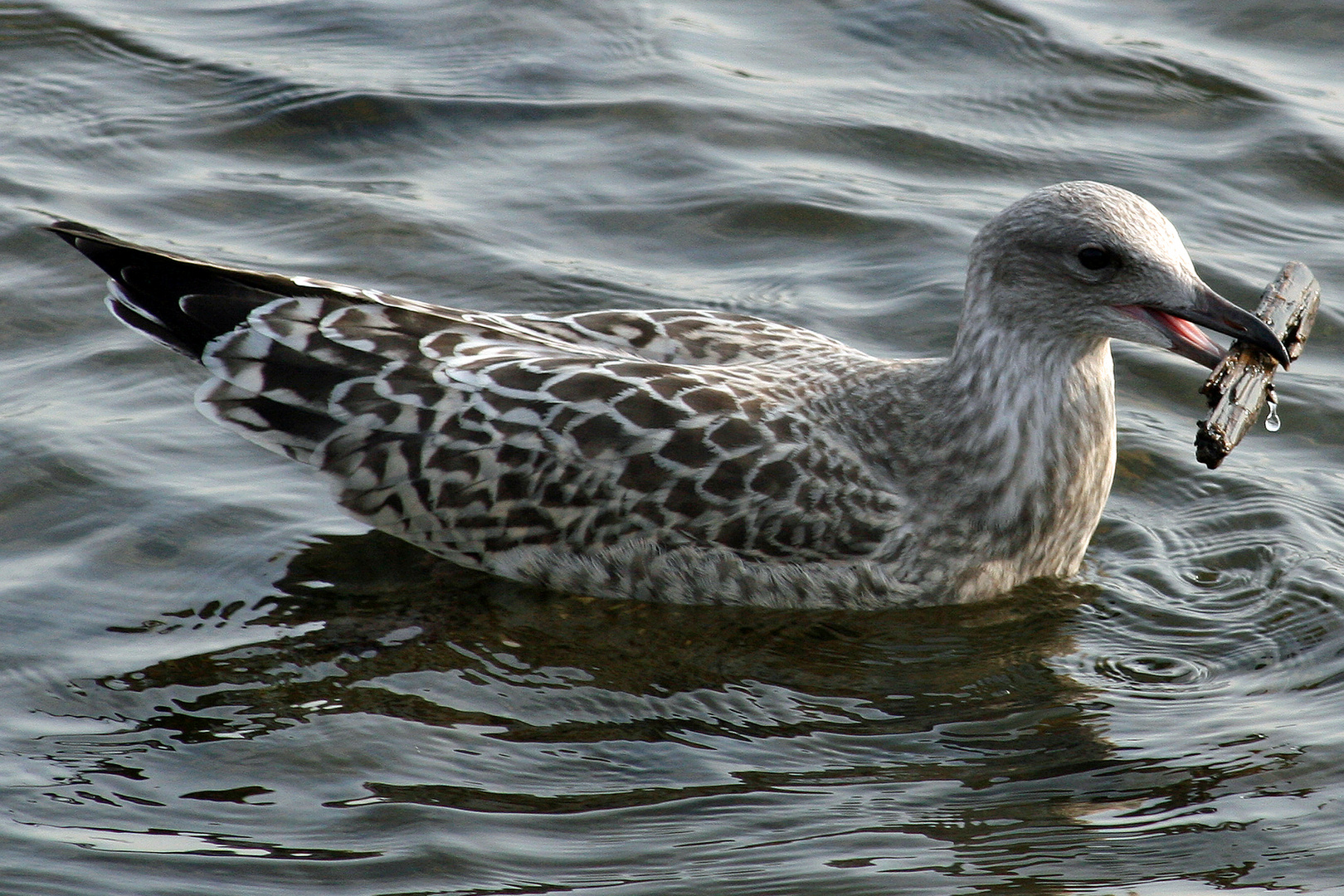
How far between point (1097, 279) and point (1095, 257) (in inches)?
2.8

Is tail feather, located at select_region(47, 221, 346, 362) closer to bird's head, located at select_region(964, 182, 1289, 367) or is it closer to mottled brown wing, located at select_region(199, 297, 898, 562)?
mottled brown wing, located at select_region(199, 297, 898, 562)

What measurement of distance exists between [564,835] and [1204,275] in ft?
15.4

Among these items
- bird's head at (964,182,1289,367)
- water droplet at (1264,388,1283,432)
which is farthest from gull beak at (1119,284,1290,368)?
water droplet at (1264,388,1283,432)

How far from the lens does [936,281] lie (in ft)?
27.5

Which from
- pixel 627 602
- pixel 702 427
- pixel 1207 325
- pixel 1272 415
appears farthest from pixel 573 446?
pixel 1272 415

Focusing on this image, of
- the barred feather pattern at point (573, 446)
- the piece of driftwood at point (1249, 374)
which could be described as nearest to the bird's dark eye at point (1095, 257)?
the piece of driftwood at point (1249, 374)

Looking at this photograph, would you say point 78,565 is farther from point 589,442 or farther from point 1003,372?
point 1003,372

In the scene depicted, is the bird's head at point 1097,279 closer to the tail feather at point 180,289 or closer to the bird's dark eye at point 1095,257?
the bird's dark eye at point 1095,257

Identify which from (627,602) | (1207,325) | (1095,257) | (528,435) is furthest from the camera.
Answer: (627,602)

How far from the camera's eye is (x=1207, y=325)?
5.80 m

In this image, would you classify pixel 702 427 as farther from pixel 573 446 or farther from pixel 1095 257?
pixel 1095 257

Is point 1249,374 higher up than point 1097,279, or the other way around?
point 1097,279

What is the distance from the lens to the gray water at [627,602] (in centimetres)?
510

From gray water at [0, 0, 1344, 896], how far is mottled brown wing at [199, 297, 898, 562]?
317 millimetres
